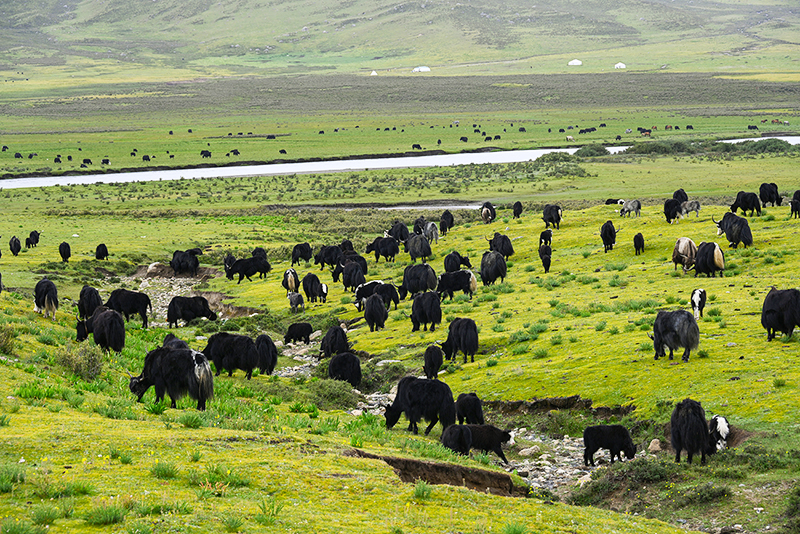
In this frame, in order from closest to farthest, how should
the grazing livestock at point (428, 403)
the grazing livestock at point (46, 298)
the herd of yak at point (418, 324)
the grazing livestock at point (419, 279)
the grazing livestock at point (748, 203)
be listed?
1. the herd of yak at point (418, 324)
2. the grazing livestock at point (428, 403)
3. the grazing livestock at point (46, 298)
4. the grazing livestock at point (419, 279)
5. the grazing livestock at point (748, 203)

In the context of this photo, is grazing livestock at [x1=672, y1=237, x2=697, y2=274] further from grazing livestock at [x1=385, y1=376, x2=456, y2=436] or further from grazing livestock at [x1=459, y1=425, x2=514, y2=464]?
grazing livestock at [x1=459, y1=425, x2=514, y2=464]

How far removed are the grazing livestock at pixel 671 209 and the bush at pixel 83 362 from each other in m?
28.2

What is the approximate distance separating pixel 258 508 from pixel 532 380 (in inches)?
442

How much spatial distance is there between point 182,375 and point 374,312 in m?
12.5

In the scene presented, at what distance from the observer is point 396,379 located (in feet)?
68.2

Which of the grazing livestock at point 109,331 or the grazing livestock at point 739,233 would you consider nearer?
the grazing livestock at point 109,331

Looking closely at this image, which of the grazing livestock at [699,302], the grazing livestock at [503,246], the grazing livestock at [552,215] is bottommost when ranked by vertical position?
the grazing livestock at [699,302]

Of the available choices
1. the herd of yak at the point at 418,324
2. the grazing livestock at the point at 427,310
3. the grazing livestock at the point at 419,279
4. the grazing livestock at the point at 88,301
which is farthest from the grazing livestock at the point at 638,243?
the grazing livestock at the point at 88,301

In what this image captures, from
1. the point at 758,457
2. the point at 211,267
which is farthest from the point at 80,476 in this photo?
the point at 211,267

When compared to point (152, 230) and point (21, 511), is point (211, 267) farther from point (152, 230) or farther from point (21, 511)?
point (21, 511)

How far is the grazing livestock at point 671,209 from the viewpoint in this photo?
36438 mm

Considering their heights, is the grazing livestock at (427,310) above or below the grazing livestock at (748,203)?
below

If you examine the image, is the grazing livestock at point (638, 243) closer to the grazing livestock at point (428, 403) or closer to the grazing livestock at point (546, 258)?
the grazing livestock at point (546, 258)

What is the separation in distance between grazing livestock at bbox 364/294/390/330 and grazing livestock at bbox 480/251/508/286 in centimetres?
592
